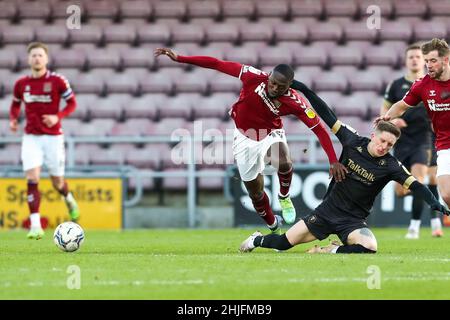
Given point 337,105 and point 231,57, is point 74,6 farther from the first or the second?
point 337,105

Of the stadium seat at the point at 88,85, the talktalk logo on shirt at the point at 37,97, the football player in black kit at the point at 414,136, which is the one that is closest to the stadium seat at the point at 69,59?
the stadium seat at the point at 88,85

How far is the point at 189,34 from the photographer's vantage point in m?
18.0

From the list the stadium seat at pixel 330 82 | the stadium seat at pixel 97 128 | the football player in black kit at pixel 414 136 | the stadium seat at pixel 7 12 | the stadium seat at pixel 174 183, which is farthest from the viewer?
the stadium seat at pixel 7 12

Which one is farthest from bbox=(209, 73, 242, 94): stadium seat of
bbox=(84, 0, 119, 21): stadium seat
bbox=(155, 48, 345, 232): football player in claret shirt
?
bbox=(155, 48, 345, 232): football player in claret shirt

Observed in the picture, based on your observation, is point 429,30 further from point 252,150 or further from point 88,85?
point 252,150

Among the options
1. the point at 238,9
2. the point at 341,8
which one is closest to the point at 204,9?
the point at 238,9

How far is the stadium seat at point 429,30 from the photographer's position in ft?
57.2

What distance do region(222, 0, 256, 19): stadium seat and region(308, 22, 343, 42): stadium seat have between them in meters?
1.19

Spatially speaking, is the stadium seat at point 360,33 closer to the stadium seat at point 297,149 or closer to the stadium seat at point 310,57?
the stadium seat at point 310,57

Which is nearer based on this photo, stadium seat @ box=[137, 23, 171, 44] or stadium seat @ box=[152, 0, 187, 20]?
stadium seat @ box=[137, 23, 171, 44]

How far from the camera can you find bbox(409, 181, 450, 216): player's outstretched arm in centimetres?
795

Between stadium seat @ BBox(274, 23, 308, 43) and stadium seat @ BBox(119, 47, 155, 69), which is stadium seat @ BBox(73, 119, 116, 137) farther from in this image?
stadium seat @ BBox(274, 23, 308, 43)

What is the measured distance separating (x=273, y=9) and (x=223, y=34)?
1.18 m

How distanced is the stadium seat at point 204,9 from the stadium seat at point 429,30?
3.57 m
